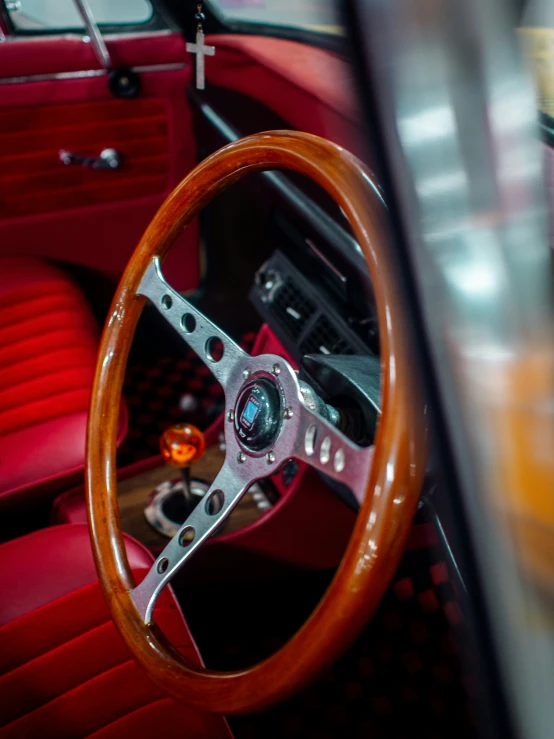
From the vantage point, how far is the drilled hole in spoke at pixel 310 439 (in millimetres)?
619

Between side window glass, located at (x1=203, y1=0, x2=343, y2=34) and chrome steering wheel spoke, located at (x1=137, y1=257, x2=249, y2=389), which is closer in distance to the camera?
chrome steering wheel spoke, located at (x1=137, y1=257, x2=249, y2=389)

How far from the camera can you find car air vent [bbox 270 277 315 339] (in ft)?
4.02

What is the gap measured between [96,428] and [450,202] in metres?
0.59

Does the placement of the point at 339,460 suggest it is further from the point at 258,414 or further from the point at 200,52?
the point at 200,52

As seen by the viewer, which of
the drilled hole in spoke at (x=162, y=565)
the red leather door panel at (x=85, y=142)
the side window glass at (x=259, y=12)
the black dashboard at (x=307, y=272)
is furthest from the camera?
the red leather door panel at (x=85, y=142)

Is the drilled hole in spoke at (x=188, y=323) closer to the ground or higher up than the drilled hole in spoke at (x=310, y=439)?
higher up

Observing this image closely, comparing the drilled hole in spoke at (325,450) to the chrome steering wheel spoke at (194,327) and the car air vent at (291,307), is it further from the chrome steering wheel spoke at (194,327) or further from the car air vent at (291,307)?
the car air vent at (291,307)

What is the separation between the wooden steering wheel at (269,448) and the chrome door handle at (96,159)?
37.9 inches

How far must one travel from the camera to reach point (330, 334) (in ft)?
3.77

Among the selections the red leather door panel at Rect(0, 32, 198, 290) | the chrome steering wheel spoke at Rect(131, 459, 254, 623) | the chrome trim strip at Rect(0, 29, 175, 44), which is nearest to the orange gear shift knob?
the chrome steering wheel spoke at Rect(131, 459, 254, 623)

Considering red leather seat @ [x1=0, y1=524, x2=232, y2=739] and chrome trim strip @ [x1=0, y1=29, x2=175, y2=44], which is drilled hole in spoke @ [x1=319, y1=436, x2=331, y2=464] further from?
chrome trim strip @ [x1=0, y1=29, x2=175, y2=44]

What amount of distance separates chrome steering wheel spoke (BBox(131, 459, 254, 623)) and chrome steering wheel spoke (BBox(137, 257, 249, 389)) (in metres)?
0.11

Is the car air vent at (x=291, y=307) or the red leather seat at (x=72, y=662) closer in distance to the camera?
the red leather seat at (x=72, y=662)

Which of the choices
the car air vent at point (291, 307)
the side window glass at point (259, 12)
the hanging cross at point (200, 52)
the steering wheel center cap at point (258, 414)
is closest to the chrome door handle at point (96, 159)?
the hanging cross at point (200, 52)
